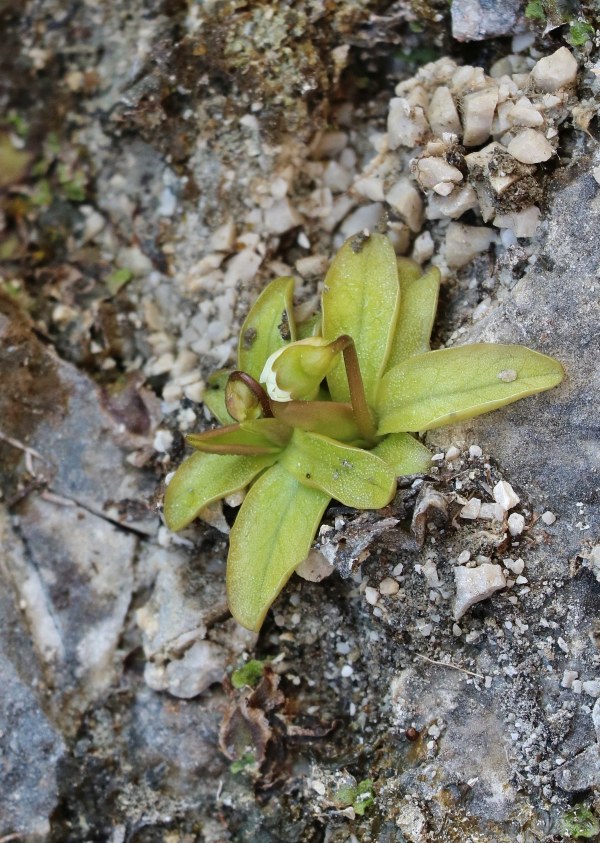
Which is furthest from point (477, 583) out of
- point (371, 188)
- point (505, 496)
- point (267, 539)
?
point (371, 188)

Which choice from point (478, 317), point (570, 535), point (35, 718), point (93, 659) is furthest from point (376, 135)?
point (35, 718)

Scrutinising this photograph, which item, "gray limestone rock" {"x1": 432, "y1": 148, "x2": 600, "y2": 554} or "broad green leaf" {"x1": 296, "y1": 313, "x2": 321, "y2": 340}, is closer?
"gray limestone rock" {"x1": 432, "y1": 148, "x2": 600, "y2": 554}

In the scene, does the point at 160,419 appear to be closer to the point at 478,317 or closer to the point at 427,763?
the point at 478,317

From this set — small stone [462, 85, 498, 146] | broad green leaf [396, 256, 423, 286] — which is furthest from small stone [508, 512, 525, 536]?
small stone [462, 85, 498, 146]

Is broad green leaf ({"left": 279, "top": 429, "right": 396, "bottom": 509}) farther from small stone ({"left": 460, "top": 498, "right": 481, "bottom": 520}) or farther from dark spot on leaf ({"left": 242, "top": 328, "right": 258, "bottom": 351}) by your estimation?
dark spot on leaf ({"left": 242, "top": 328, "right": 258, "bottom": 351})

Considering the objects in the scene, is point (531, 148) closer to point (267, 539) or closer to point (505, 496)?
point (505, 496)
